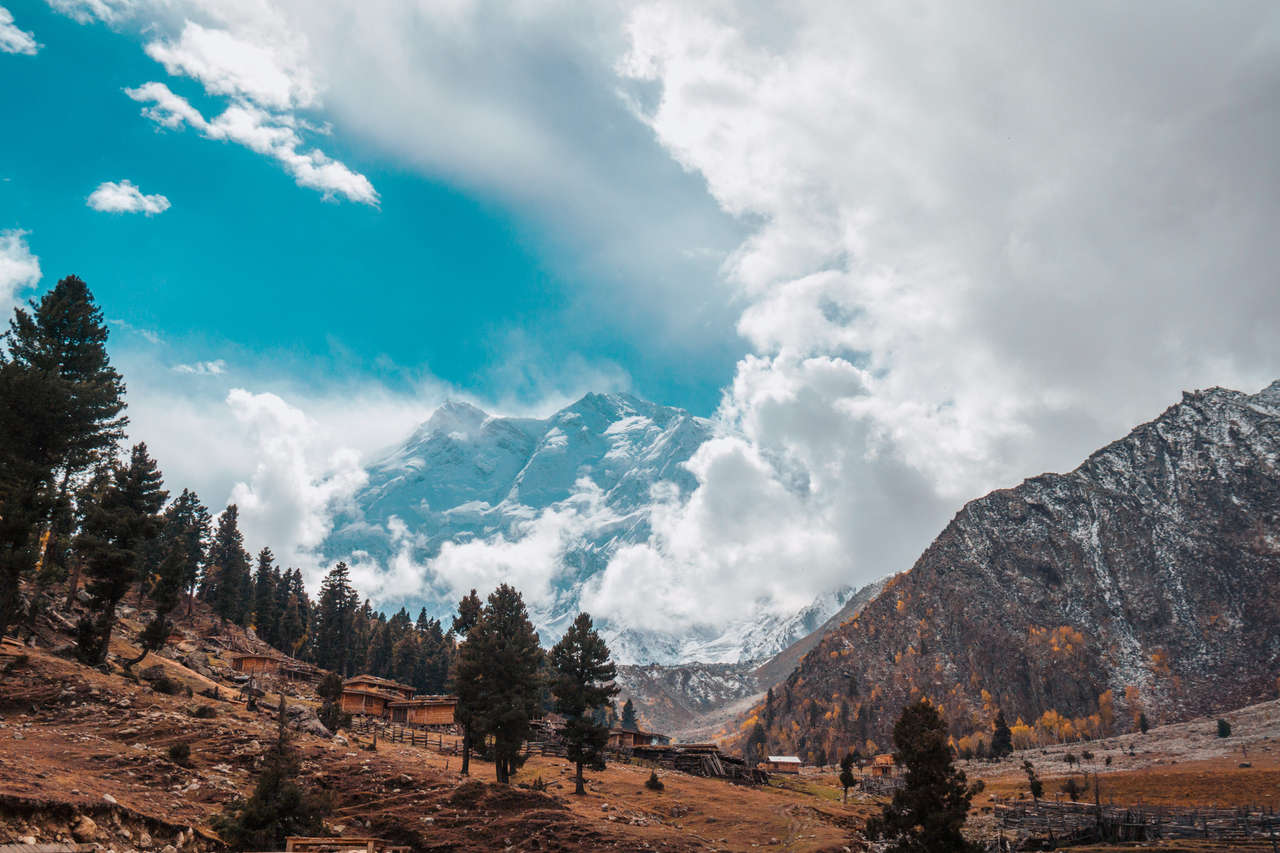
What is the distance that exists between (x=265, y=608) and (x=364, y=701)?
45.9 meters

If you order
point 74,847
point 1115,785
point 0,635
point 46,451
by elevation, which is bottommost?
point 1115,785

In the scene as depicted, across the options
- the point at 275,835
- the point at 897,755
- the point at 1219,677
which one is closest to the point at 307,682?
the point at 275,835

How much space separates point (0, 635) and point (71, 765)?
14.9 metres

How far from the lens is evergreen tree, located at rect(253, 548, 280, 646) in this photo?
119 meters

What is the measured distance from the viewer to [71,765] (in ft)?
87.2

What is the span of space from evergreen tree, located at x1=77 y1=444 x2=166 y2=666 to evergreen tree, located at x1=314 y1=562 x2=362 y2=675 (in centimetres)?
7093

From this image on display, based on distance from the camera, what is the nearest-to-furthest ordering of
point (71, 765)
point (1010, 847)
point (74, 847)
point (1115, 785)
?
1. point (74, 847)
2. point (71, 765)
3. point (1010, 847)
4. point (1115, 785)

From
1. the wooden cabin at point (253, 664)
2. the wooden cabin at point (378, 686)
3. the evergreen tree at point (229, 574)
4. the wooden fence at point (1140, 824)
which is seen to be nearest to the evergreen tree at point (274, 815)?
the wooden fence at point (1140, 824)

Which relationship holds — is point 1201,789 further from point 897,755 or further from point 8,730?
point 8,730

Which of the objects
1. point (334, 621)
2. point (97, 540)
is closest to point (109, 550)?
point (97, 540)

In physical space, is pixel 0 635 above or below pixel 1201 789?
above

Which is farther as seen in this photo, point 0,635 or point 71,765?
point 0,635

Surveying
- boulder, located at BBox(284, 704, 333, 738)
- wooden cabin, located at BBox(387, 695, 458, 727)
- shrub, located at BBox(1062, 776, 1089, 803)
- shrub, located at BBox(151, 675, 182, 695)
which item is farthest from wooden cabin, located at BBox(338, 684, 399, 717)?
shrub, located at BBox(1062, 776, 1089, 803)

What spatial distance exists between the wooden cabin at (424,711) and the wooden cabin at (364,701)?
3.62 ft
